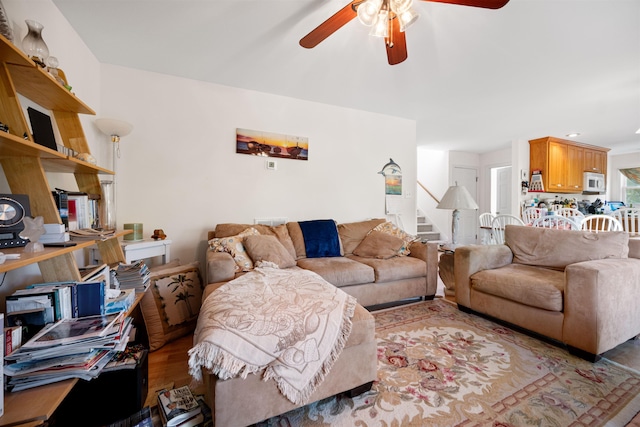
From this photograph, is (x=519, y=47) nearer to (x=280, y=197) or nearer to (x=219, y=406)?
(x=280, y=197)

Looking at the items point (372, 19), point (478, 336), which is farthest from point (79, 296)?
point (478, 336)

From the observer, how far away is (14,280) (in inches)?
51.1

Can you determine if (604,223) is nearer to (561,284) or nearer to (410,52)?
(561,284)

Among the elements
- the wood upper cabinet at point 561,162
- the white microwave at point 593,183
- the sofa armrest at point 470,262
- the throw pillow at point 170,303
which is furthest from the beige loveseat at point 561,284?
the white microwave at point 593,183

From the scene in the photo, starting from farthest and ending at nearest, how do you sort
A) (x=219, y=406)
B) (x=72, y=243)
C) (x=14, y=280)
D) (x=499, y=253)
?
(x=499, y=253) < (x=14, y=280) < (x=72, y=243) < (x=219, y=406)

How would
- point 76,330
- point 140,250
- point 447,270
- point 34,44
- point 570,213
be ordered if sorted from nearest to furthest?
point 76,330
point 34,44
point 140,250
point 447,270
point 570,213

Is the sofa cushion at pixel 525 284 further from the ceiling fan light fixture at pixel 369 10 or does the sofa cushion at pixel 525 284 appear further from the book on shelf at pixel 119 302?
the book on shelf at pixel 119 302

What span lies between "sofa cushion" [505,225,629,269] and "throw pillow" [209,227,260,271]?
8.61 feet

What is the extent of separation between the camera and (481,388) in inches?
58.2

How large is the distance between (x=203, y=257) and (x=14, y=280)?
5.34ft

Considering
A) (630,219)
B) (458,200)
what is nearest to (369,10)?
(458,200)

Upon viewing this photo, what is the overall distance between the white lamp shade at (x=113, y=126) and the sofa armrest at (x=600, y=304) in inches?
144

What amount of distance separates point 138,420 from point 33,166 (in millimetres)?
1260

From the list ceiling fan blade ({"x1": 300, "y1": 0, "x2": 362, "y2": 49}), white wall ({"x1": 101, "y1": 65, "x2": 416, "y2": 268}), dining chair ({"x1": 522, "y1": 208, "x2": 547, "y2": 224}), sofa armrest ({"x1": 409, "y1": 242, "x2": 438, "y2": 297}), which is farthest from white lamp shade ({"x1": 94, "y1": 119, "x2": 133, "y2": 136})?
dining chair ({"x1": 522, "y1": 208, "x2": 547, "y2": 224})
